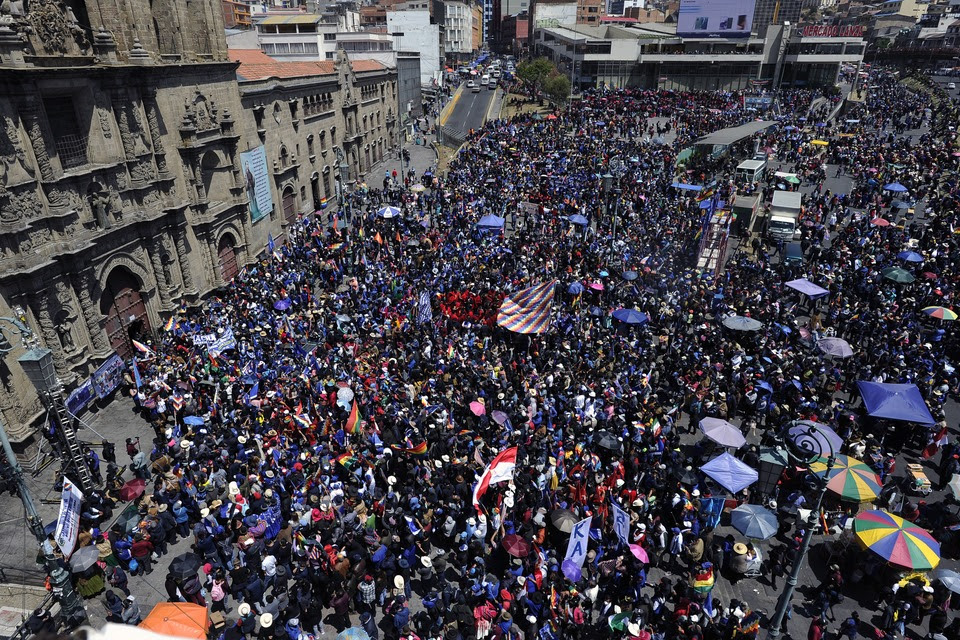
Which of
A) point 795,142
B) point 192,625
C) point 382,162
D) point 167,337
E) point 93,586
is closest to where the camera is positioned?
point 192,625

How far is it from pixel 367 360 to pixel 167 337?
9328 millimetres

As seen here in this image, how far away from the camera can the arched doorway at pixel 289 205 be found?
123 ft

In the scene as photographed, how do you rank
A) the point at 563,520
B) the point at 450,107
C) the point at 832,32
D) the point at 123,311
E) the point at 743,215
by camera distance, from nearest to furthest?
the point at 563,520
the point at 123,311
the point at 743,215
the point at 832,32
the point at 450,107

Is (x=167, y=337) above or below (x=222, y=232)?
below

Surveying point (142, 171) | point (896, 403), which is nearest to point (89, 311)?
Result: point (142, 171)

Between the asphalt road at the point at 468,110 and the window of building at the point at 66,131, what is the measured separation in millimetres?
52166

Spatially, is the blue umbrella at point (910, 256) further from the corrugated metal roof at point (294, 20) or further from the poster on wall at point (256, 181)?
the corrugated metal roof at point (294, 20)

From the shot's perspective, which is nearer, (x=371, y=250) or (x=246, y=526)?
(x=246, y=526)

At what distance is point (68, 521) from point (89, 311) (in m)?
11.4

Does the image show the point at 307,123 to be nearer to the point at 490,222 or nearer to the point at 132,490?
the point at 490,222

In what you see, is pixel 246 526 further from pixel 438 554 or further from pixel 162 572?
pixel 438 554

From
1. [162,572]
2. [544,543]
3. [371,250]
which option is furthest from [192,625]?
[371,250]

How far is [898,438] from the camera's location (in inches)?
696

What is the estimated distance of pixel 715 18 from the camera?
84.7 metres
